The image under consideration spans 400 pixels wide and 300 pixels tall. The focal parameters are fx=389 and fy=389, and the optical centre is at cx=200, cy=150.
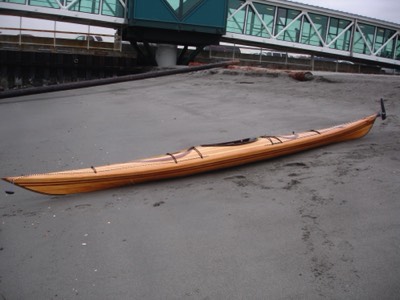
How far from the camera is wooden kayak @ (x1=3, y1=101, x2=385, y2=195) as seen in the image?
408 centimetres

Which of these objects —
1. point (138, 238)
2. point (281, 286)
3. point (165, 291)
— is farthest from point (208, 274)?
point (138, 238)

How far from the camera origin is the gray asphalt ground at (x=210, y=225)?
262cm

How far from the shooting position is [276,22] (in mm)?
19328

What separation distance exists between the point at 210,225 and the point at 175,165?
1.28m

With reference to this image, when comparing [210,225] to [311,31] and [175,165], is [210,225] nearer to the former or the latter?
[175,165]

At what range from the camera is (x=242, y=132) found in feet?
22.2

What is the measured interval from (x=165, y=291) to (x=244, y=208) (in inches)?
52.5

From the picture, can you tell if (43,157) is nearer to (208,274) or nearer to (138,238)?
(138,238)

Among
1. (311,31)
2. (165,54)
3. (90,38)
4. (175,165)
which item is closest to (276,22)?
(311,31)

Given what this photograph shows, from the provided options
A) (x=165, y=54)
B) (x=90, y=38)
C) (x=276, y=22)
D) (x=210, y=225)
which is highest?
(x=276, y=22)

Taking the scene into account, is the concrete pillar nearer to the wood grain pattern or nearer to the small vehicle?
the small vehicle

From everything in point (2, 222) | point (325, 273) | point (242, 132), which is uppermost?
point (242, 132)

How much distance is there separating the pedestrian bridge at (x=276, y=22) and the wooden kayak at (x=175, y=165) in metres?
12.3

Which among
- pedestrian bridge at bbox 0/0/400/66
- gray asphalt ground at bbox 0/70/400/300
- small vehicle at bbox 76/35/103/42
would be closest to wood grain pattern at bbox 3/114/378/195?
gray asphalt ground at bbox 0/70/400/300
